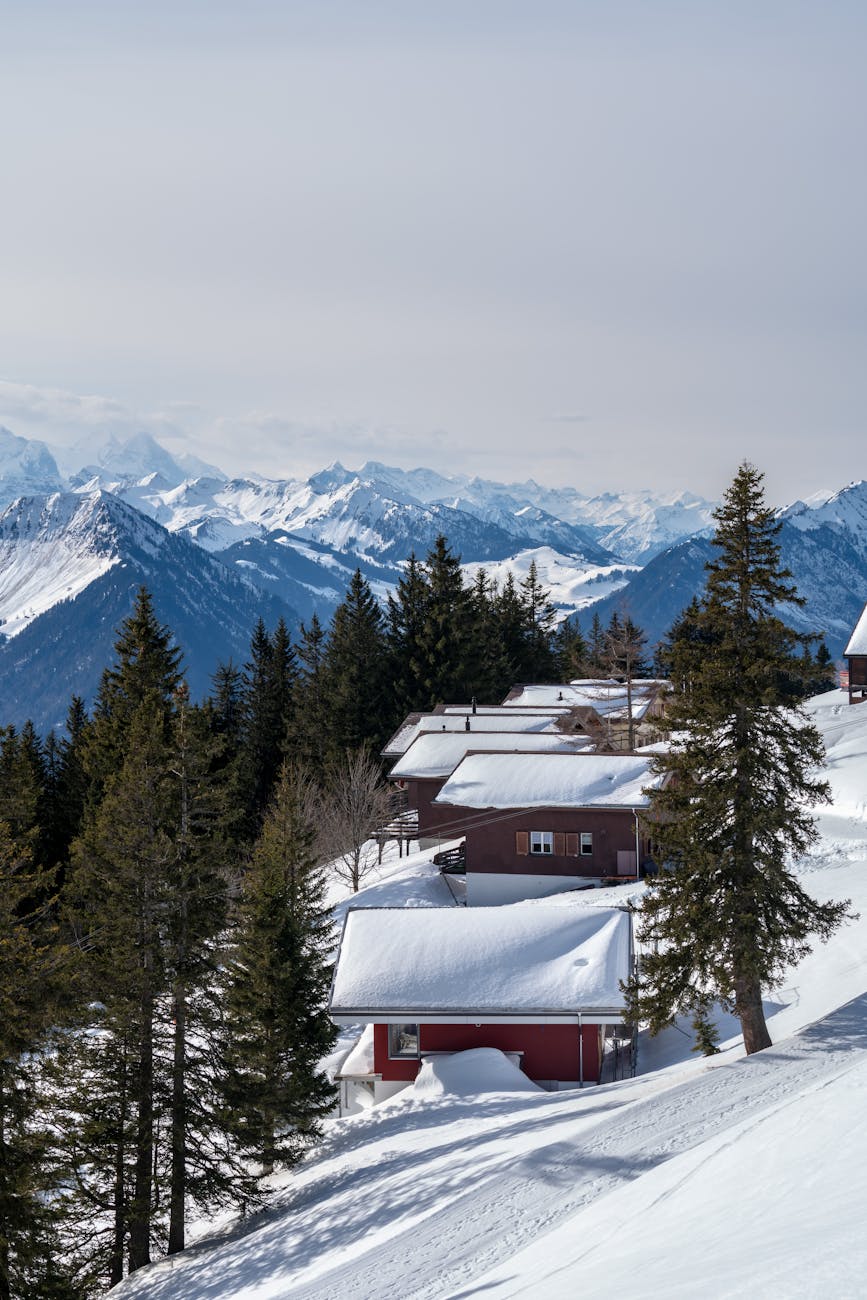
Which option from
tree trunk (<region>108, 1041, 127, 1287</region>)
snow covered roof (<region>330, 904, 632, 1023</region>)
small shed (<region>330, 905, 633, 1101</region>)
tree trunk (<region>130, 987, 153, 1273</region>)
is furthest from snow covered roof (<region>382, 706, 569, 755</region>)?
tree trunk (<region>108, 1041, 127, 1287</region>)

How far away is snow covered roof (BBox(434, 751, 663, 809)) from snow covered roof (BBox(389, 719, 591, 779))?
381 cm

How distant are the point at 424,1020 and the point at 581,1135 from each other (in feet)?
29.9

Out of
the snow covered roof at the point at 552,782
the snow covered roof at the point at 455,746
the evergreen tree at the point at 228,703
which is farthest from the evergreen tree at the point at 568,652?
the snow covered roof at the point at 552,782

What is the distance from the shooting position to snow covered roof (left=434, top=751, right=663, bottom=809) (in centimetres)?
4231

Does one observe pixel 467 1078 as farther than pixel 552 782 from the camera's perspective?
No

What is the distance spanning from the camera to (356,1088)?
30781 mm

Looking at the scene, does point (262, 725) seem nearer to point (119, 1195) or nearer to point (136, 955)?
point (119, 1195)

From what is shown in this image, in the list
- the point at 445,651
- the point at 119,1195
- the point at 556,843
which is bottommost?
the point at 119,1195

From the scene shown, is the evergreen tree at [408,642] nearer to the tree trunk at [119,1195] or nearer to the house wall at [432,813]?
the house wall at [432,813]

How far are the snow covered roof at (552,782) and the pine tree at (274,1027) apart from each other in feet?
45.2

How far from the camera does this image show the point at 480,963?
2962 cm

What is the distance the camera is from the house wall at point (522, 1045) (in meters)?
28.6

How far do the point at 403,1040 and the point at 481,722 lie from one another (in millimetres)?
27138

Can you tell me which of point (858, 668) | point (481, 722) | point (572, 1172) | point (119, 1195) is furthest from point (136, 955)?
point (858, 668)
